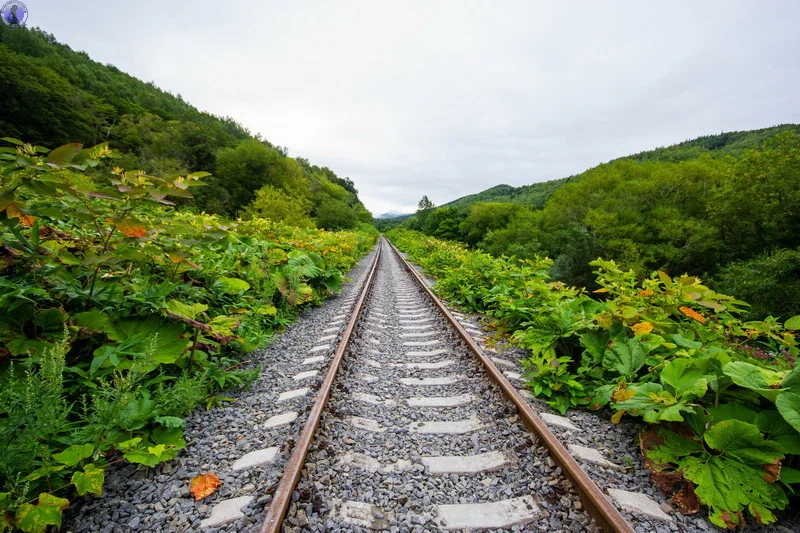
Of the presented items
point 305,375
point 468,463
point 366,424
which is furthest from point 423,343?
point 468,463

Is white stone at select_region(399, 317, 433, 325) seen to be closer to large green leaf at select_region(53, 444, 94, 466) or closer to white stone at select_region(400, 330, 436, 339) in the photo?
white stone at select_region(400, 330, 436, 339)

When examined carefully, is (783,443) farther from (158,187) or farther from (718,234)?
(718,234)

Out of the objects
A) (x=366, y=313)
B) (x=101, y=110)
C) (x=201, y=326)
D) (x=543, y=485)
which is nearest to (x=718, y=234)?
(x=366, y=313)

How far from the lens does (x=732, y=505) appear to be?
5.95 ft

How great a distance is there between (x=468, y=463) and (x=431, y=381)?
4.15 ft

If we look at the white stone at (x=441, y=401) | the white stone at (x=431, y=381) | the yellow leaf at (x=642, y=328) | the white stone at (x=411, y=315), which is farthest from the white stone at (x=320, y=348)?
the yellow leaf at (x=642, y=328)

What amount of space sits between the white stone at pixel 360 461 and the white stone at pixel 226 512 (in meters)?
0.65

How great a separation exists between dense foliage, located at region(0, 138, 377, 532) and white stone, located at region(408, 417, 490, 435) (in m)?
1.80

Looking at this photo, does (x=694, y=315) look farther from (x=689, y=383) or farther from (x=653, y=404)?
(x=653, y=404)

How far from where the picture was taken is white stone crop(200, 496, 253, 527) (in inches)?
68.8

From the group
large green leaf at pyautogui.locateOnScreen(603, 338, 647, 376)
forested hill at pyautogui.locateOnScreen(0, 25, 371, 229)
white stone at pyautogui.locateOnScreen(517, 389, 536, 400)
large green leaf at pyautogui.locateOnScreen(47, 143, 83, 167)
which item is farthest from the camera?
forested hill at pyautogui.locateOnScreen(0, 25, 371, 229)

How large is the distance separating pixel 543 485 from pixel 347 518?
1.30 meters

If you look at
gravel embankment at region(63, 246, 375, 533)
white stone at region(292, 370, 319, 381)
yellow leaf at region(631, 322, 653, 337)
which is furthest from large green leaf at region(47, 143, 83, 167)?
yellow leaf at region(631, 322, 653, 337)

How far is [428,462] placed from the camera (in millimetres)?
2346
